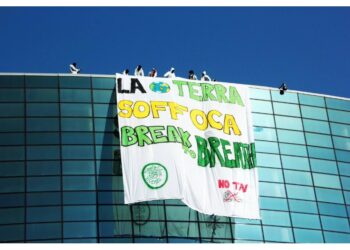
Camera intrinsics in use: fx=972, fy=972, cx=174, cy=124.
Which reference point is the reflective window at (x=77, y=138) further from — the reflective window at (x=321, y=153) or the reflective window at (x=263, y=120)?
the reflective window at (x=321, y=153)

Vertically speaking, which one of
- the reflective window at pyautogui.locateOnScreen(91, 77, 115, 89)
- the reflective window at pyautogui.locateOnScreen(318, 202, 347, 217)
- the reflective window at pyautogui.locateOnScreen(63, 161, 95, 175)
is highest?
the reflective window at pyautogui.locateOnScreen(91, 77, 115, 89)

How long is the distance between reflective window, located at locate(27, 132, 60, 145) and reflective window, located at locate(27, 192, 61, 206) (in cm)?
345

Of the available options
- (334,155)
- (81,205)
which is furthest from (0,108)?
(334,155)

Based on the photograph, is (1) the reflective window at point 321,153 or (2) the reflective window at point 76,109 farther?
(1) the reflective window at point 321,153

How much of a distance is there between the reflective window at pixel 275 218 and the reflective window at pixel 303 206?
0.73 m

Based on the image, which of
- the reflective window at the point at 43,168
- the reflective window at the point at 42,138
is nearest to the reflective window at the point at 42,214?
the reflective window at the point at 43,168

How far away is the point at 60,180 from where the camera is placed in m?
57.6

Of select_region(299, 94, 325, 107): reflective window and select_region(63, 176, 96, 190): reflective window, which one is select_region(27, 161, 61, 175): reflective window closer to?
select_region(63, 176, 96, 190): reflective window

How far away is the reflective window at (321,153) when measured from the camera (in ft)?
207

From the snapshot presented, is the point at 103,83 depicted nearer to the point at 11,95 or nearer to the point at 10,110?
the point at 11,95

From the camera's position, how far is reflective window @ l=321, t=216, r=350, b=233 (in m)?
60.4

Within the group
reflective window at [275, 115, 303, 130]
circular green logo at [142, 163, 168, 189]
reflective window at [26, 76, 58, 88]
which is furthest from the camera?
reflective window at [275, 115, 303, 130]

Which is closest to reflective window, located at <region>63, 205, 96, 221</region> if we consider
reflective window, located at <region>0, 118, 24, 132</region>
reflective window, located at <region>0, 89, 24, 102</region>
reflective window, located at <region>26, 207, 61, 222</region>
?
reflective window, located at <region>26, 207, 61, 222</region>

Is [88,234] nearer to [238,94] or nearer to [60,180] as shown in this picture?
[60,180]
